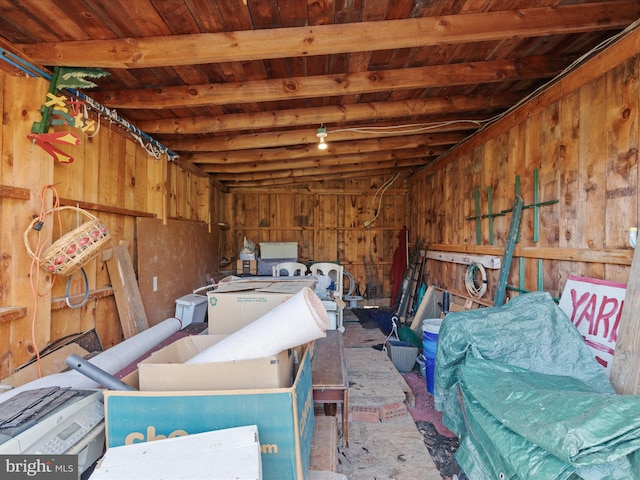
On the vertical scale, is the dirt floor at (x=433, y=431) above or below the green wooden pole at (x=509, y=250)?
below

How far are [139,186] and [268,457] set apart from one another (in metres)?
2.74

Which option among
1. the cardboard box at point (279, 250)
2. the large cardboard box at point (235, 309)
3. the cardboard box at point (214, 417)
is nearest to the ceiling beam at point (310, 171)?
the cardboard box at point (279, 250)

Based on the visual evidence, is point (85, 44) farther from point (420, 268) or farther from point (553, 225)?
point (420, 268)

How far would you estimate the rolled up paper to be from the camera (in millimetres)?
1209

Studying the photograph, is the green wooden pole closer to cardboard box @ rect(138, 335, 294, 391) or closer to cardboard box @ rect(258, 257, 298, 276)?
cardboard box @ rect(138, 335, 294, 391)

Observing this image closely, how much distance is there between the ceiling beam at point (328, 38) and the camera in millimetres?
1768

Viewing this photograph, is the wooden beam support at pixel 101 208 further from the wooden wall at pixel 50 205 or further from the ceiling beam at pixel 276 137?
the ceiling beam at pixel 276 137

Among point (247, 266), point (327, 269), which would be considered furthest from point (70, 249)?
point (327, 269)

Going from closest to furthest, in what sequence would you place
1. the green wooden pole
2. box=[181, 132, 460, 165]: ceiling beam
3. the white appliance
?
the white appliance
the green wooden pole
box=[181, 132, 460, 165]: ceiling beam

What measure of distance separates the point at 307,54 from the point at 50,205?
1.76 m

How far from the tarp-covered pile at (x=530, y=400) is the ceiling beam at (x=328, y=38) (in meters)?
1.61

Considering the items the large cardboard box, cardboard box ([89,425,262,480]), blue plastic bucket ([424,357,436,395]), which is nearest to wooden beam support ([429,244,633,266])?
blue plastic bucket ([424,357,436,395])

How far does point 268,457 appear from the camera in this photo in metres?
1.08

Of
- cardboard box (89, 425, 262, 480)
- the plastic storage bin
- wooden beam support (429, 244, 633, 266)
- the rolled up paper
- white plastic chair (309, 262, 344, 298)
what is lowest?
the plastic storage bin
